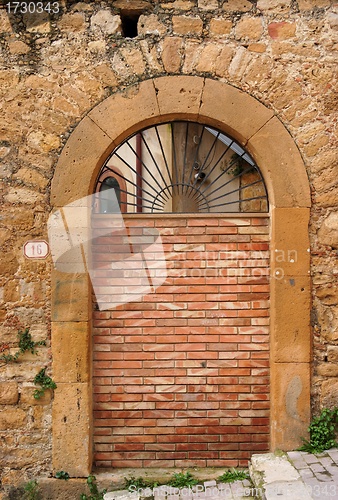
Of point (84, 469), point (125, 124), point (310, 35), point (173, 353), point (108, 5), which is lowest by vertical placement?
point (84, 469)

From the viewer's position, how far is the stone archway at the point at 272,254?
375 centimetres

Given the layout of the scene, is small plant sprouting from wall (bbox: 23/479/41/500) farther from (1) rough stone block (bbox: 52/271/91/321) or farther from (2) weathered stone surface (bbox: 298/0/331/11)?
(2) weathered stone surface (bbox: 298/0/331/11)

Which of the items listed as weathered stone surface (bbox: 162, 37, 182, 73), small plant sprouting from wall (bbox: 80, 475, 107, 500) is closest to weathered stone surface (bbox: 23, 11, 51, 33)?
weathered stone surface (bbox: 162, 37, 182, 73)

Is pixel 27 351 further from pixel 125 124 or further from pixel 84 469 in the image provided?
pixel 125 124

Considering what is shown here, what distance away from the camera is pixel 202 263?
3922mm

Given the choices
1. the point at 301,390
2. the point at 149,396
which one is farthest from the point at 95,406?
the point at 301,390

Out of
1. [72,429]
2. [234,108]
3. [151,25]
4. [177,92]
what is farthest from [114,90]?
[72,429]

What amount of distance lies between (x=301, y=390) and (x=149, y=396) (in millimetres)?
1314

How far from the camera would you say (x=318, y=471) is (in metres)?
3.42

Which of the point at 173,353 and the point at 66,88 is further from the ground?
the point at 66,88

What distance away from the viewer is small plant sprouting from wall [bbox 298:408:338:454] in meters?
3.70

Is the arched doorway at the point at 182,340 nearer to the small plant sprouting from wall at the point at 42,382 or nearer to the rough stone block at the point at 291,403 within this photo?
the rough stone block at the point at 291,403

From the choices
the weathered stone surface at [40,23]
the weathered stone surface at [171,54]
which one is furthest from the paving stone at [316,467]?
the weathered stone surface at [40,23]

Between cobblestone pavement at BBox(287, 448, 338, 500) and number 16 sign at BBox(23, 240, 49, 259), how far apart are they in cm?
270
